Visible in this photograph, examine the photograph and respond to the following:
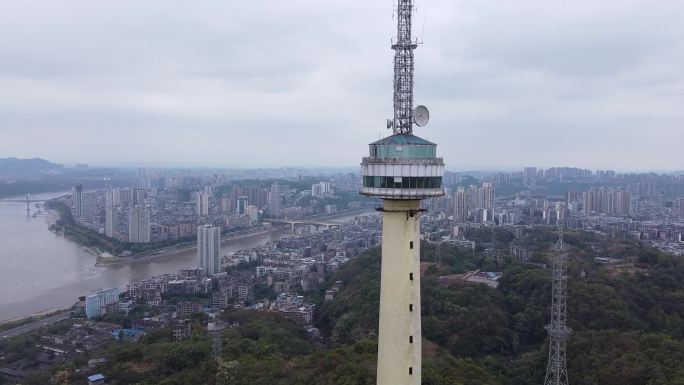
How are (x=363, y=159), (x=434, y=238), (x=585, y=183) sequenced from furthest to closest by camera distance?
(x=585, y=183) → (x=434, y=238) → (x=363, y=159)

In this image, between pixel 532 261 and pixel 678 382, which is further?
pixel 532 261

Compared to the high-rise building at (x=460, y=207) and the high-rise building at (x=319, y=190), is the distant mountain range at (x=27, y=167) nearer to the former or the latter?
the high-rise building at (x=319, y=190)

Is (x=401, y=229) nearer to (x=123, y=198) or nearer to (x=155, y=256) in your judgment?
(x=155, y=256)

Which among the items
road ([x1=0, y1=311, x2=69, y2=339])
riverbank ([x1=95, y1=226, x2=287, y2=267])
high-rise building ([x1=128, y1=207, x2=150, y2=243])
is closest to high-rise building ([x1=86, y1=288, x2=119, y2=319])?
road ([x1=0, y1=311, x2=69, y2=339])

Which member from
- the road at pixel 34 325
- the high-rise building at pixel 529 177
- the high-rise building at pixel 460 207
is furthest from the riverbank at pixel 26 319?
the high-rise building at pixel 529 177

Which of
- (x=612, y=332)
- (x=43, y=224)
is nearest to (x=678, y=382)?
(x=612, y=332)

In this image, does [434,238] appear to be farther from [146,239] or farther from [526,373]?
[526,373]

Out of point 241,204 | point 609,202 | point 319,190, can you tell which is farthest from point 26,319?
point 319,190
